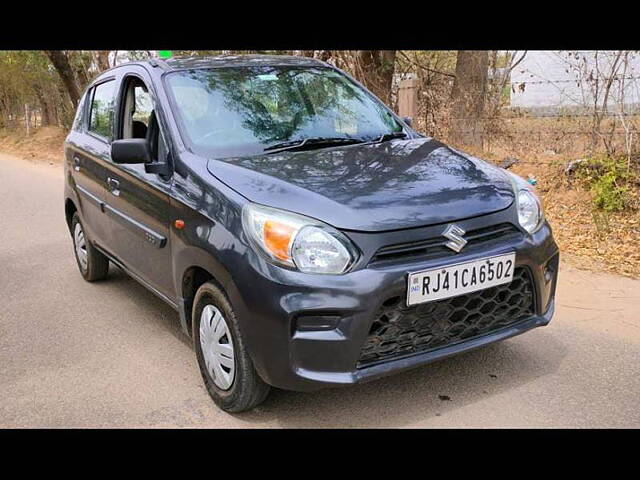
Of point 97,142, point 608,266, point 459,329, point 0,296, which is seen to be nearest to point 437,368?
point 459,329

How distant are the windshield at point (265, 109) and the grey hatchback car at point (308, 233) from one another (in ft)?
0.04

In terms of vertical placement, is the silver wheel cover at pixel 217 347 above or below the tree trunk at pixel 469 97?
below

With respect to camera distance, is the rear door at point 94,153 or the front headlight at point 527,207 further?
the rear door at point 94,153

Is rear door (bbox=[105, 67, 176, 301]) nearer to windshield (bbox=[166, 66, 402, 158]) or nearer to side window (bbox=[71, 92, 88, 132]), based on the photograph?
windshield (bbox=[166, 66, 402, 158])

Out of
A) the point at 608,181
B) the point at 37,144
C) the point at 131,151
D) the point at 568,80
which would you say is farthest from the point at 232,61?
the point at 37,144

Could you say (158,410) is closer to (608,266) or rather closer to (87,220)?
(87,220)

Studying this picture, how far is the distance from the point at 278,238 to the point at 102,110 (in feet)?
9.34

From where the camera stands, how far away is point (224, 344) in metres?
3.25

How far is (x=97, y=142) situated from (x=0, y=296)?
5.57ft

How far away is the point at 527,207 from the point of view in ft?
11.1

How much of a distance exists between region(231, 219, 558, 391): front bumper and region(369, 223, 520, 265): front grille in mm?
42

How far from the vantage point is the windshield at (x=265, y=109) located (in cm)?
376

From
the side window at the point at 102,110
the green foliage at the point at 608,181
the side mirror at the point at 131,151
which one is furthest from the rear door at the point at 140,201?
the green foliage at the point at 608,181

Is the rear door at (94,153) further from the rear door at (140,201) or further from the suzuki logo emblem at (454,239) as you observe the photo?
the suzuki logo emblem at (454,239)
